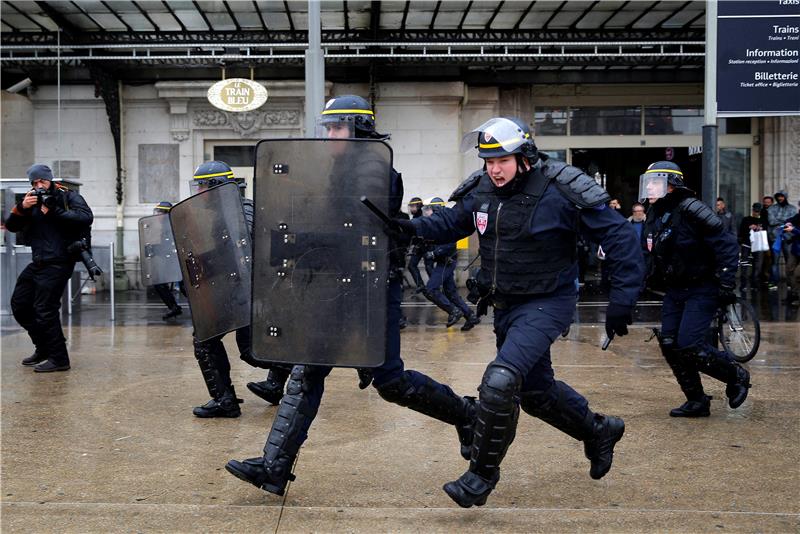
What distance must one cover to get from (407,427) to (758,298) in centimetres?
1034

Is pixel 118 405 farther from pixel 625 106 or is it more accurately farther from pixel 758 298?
pixel 625 106

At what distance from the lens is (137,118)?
17.7m

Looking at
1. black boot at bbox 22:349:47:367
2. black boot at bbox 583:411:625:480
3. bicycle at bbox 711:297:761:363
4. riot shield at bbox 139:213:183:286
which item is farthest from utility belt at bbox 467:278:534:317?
riot shield at bbox 139:213:183:286

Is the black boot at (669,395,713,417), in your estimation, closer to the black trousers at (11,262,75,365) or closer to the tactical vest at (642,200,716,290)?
the tactical vest at (642,200,716,290)

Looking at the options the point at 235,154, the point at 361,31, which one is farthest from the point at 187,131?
the point at 361,31

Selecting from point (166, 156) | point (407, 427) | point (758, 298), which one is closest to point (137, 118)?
point (166, 156)

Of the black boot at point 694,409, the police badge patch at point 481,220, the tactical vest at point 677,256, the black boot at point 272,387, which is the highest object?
the police badge patch at point 481,220

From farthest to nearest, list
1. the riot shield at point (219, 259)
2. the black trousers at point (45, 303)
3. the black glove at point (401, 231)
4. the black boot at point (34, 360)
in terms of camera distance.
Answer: the black boot at point (34, 360) → the black trousers at point (45, 303) → the riot shield at point (219, 259) → the black glove at point (401, 231)

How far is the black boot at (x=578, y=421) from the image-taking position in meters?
4.14

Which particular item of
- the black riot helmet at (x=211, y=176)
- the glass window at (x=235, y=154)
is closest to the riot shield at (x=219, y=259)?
the black riot helmet at (x=211, y=176)

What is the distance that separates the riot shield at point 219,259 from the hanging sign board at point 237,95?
31.2 feet

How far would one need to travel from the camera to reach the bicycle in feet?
26.2

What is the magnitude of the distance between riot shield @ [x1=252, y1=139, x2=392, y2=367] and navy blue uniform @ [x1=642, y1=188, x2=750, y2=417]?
9.03 ft

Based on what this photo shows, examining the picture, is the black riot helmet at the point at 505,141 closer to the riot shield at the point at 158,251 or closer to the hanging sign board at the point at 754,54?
the hanging sign board at the point at 754,54
